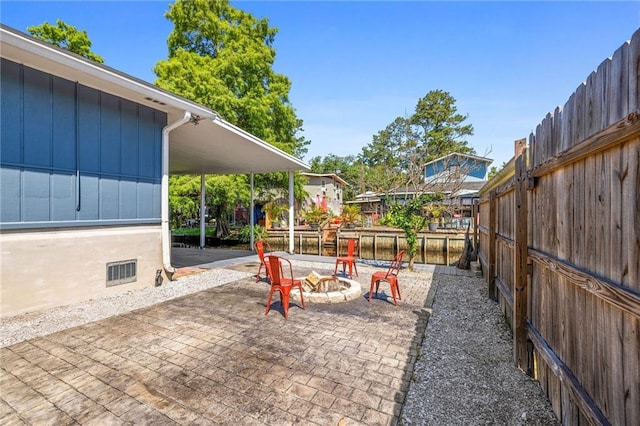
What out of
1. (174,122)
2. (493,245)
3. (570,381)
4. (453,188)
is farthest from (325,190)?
(570,381)

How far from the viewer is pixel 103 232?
5.66m

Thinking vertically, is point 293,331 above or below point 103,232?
below

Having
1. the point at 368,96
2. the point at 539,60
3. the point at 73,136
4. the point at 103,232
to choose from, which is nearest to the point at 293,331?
the point at 103,232

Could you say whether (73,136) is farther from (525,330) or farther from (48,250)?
(525,330)

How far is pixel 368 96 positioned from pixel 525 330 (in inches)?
557

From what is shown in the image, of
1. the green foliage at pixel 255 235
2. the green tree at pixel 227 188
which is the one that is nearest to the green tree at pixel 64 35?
the green tree at pixel 227 188

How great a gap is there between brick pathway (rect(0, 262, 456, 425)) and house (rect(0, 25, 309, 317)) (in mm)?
1464

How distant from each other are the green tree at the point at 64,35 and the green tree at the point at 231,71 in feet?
16.6

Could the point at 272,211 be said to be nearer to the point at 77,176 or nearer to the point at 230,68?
the point at 230,68

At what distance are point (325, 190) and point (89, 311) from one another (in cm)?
2664

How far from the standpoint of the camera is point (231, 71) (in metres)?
14.8

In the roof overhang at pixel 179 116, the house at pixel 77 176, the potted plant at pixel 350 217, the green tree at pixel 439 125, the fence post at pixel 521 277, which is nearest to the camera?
the fence post at pixel 521 277

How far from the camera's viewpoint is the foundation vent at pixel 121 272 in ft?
19.0

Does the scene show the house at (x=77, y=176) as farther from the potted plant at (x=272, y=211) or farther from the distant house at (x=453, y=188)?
the potted plant at (x=272, y=211)
